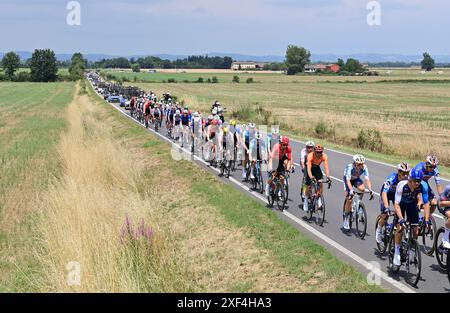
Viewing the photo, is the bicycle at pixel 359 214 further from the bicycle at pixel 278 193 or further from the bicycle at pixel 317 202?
the bicycle at pixel 278 193

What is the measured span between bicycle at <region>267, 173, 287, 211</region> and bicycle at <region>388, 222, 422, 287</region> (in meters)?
4.76

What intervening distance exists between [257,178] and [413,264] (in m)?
7.90

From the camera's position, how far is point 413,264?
A: 29.1 feet

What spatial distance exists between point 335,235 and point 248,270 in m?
2.63

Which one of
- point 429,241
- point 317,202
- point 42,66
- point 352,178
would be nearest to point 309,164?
point 317,202

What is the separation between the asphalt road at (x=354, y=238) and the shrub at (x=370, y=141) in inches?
296

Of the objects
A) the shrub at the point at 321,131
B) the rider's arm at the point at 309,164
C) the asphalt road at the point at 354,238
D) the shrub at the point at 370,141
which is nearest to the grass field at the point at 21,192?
the asphalt road at the point at 354,238

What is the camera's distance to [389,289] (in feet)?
27.5

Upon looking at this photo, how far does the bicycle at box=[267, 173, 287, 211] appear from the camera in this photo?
13.8m

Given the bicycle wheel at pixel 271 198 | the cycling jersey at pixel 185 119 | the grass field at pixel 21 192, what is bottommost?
the grass field at pixel 21 192

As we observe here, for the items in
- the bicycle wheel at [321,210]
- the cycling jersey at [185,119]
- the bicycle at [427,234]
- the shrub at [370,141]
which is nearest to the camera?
the bicycle at [427,234]

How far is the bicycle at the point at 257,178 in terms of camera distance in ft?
52.9

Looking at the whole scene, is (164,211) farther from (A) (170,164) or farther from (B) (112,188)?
(A) (170,164)
